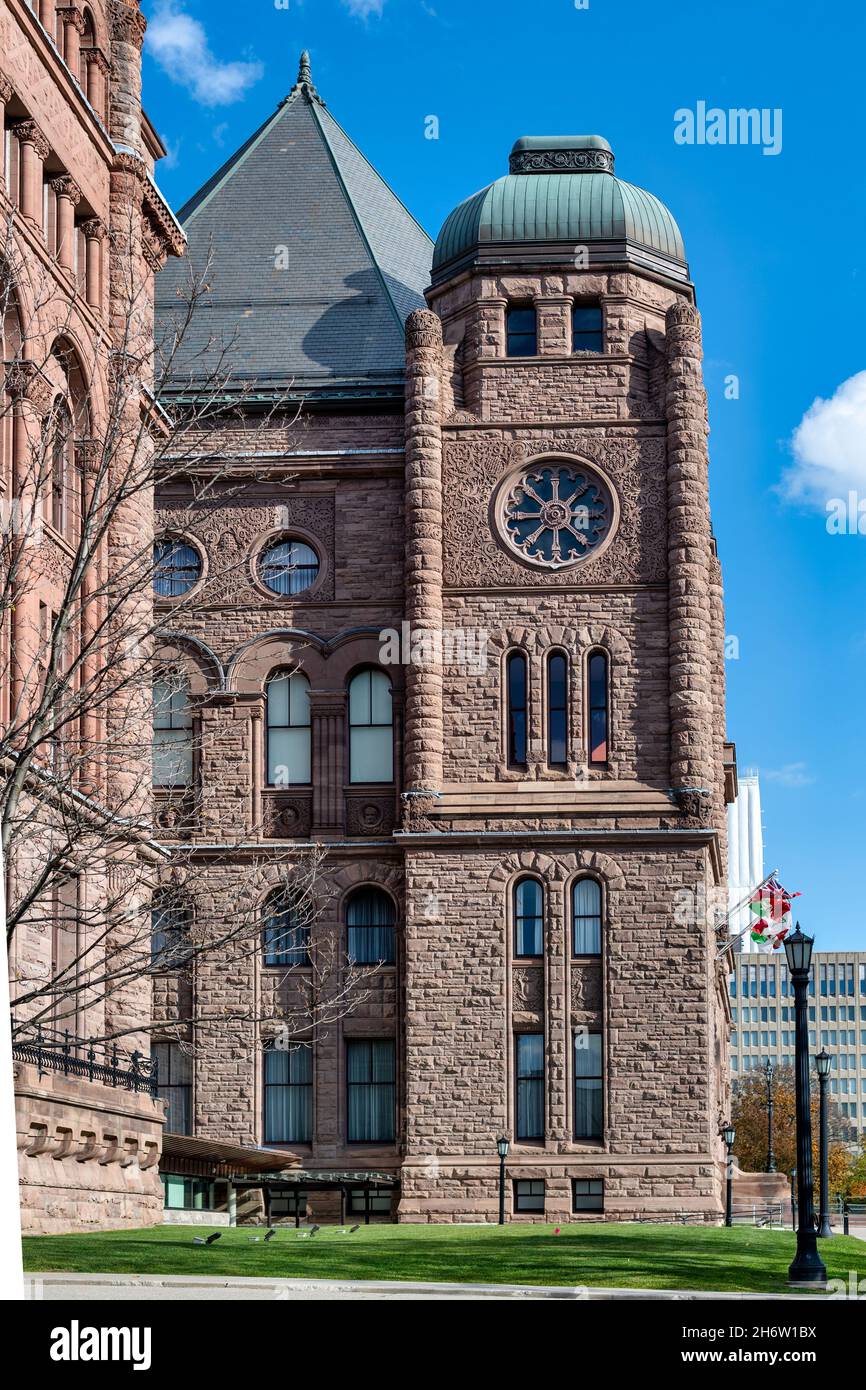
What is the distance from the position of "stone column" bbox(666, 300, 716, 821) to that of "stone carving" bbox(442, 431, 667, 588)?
47 centimetres

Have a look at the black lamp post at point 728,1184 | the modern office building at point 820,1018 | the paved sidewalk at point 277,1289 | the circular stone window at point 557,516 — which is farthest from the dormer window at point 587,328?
the modern office building at point 820,1018

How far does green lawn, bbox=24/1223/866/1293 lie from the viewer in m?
22.5

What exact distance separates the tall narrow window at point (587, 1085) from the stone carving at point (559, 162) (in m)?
21.0

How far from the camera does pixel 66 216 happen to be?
36312 millimetres

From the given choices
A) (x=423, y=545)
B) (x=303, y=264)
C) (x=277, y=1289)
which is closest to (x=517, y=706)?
(x=423, y=545)

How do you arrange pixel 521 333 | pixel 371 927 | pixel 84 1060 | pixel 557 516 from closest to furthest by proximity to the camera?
pixel 84 1060, pixel 371 927, pixel 557 516, pixel 521 333

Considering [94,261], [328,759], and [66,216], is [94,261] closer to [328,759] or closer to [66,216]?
[66,216]

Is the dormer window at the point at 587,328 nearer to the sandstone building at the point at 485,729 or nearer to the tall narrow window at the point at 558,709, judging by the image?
the sandstone building at the point at 485,729

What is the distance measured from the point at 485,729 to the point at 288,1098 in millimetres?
9641

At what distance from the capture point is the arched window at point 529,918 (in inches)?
1912

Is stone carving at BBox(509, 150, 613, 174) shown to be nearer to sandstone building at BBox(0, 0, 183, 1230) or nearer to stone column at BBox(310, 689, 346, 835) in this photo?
sandstone building at BBox(0, 0, 183, 1230)

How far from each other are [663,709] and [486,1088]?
947 cm
